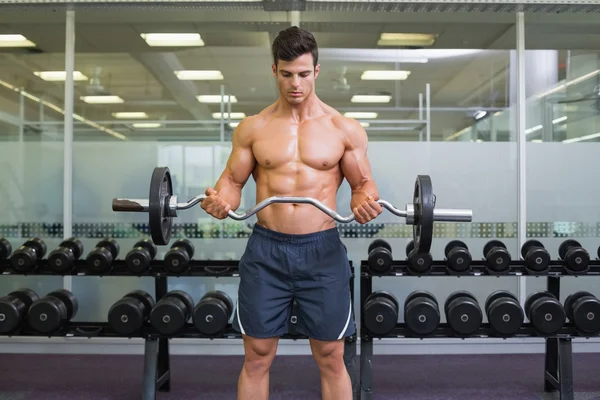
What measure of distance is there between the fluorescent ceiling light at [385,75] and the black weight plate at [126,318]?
7.23ft

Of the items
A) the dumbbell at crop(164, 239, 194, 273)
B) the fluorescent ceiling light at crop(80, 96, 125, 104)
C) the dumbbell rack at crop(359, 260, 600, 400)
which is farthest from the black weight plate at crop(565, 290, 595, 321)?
the fluorescent ceiling light at crop(80, 96, 125, 104)

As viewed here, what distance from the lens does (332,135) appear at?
73.5 inches

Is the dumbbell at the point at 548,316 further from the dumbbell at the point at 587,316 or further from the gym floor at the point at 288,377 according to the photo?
the gym floor at the point at 288,377

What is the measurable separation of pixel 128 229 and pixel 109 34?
1346 mm

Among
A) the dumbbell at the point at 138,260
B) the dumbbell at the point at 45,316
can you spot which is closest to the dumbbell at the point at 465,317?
the dumbbell at the point at 138,260

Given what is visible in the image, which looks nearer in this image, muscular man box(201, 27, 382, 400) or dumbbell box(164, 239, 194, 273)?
muscular man box(201, 27, 382, 400)

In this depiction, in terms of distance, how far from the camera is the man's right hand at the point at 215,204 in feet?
5.84

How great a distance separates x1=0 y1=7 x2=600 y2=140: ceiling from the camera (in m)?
3.86

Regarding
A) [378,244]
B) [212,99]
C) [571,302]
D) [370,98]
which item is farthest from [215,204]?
[370,98]

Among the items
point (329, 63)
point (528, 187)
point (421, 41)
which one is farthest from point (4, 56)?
point (528, 187)

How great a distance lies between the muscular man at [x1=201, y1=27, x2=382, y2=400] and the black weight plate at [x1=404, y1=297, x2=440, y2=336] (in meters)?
0.92

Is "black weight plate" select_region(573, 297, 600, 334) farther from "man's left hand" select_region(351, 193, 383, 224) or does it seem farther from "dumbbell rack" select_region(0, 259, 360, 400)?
"man's left hand" select_region(351, 193, 383, 224)

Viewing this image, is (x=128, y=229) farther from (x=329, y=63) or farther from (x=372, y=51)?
(x=372, y=51)

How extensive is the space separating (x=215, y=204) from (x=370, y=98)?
2375 millimetres
